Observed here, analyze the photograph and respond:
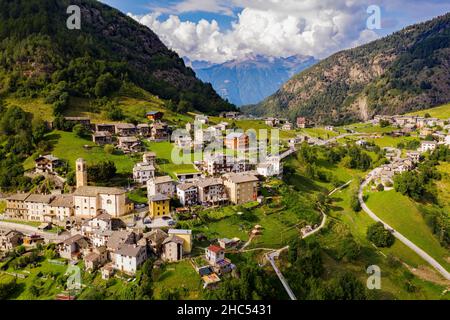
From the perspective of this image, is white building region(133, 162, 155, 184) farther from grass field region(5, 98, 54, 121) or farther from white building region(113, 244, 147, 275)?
grass field region(5, 98, 54, 121)

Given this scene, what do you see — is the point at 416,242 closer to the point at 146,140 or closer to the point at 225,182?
the point at 225,182

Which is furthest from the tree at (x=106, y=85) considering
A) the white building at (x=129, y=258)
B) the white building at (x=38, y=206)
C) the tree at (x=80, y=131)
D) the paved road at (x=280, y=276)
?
the paved road at (x=280, y=276)

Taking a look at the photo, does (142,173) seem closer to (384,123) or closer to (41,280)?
(41,280)

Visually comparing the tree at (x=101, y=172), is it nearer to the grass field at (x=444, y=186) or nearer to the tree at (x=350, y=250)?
the tree at (x=350, y=250)

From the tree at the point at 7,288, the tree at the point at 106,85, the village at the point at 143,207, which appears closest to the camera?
the tree at the point at 7,288

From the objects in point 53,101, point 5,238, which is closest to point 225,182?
point 5,238

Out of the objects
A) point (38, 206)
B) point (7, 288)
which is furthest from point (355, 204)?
point (7, 288)

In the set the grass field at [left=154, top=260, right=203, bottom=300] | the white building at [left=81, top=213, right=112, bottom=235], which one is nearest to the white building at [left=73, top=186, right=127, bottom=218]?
the white building at [left=81, top=213, right=112, bottom=235]
